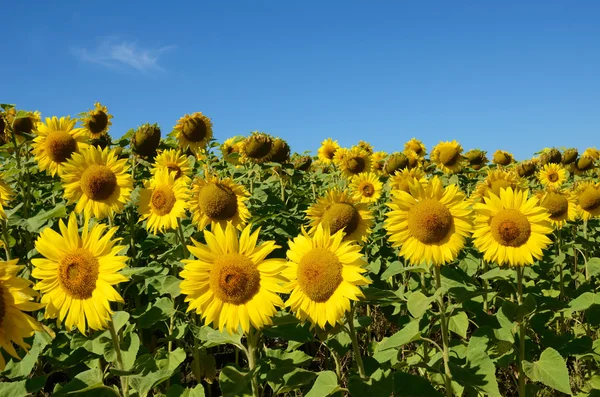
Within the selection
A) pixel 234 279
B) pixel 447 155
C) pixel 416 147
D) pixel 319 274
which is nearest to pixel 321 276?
pixel 319 274

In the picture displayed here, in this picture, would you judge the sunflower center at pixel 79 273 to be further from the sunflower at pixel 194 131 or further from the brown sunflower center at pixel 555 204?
the brown sunflower center at pixel 555 204

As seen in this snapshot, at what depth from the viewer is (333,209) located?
139 inches

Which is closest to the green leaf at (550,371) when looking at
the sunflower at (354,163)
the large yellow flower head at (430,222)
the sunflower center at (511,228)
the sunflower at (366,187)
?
the sunflower center at (511,228)

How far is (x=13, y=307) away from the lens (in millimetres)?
2061

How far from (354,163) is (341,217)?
15.5ft

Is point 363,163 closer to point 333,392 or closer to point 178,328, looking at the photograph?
point 178,328

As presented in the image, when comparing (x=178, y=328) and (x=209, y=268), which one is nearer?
(x=209, y=268)

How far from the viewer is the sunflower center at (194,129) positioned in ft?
18.9

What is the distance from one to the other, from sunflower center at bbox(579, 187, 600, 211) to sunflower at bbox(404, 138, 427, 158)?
3.98m

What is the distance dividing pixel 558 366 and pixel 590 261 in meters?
2.29

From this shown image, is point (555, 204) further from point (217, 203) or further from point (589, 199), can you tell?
point (217, 203)

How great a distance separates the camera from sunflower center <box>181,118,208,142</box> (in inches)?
227

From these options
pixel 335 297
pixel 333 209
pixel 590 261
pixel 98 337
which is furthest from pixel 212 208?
pixel 590 261

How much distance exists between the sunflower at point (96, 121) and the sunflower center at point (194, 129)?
3.76 feet
